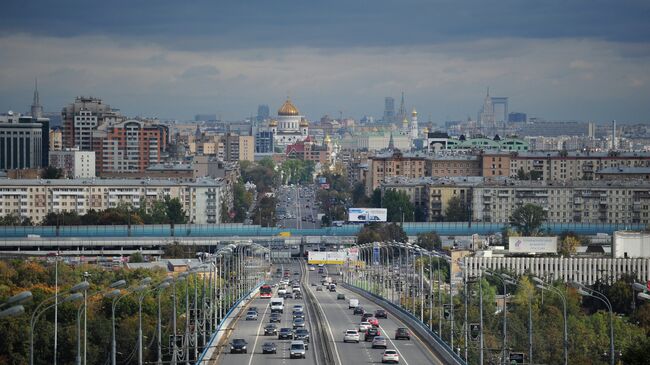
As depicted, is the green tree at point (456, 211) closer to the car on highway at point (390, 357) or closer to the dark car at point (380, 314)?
the dark car at point (380, 314)

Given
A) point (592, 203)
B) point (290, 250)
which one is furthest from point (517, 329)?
point (592, 203)

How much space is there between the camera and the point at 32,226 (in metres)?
145

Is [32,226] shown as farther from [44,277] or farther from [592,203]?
[44,277]

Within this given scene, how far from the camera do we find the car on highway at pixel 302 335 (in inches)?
2313

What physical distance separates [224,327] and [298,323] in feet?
9.98

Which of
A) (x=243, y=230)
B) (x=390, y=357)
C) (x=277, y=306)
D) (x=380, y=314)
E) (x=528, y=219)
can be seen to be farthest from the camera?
(x=528, y=219)

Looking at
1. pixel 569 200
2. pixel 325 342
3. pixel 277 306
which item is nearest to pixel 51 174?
pixel 569 200

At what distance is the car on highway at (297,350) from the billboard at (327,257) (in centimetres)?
7604

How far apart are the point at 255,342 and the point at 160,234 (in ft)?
278

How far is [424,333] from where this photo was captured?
61594 millimetres

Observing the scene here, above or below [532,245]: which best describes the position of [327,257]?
below

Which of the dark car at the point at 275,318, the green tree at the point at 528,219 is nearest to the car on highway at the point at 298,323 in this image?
the dark car at the point at 275,318

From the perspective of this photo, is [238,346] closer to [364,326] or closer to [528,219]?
[364,326]

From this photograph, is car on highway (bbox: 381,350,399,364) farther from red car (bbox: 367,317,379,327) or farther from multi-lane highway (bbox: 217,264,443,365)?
red car (bbox: 367,317,379,327)
